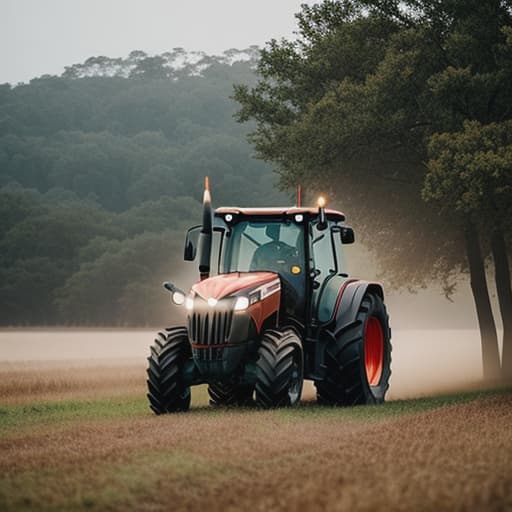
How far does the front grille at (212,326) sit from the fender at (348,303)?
2.10 metres

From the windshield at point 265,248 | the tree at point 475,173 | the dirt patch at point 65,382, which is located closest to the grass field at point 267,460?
the windshield at point 265,248

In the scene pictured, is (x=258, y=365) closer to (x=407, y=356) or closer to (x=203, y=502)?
(x=203, y=502)

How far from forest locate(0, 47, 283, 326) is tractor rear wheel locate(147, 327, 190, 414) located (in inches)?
2485

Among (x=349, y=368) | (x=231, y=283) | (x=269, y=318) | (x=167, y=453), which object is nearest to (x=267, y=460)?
(x=167, y=453)

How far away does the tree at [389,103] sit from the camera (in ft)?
80.7

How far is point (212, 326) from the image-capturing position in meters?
13.1

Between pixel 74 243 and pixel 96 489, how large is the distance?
75.2 metres

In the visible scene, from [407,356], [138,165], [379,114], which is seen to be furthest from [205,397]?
[138,165]

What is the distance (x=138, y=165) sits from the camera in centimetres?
10112

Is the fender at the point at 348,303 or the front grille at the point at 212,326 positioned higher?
the fender at the point at 348,303

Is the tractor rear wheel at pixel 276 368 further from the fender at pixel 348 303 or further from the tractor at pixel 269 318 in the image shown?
the fender at pixel 348 303

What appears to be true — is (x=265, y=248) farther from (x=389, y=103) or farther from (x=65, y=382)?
(x=389, y=103)

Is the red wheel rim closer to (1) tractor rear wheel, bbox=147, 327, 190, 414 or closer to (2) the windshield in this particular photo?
(2) the windshield

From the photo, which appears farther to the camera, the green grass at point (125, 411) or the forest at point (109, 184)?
the forest at point (109, 184)
